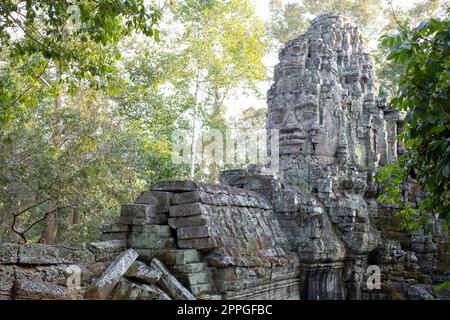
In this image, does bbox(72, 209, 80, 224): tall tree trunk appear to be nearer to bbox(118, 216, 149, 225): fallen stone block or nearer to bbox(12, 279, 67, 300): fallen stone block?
bbox(118, 216, 149, 225): fallen stone block

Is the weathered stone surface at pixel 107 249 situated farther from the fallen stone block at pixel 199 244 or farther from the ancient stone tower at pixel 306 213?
the fallen stone block at pixel 199 244

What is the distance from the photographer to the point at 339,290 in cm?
883

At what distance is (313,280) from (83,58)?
17.1ft

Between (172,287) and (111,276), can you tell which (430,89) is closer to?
(172,287)

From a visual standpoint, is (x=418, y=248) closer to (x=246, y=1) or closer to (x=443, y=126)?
(x=443, y=126)

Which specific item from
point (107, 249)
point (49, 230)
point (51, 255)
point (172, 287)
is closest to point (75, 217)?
point (49, 230)

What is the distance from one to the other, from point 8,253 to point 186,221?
202cm

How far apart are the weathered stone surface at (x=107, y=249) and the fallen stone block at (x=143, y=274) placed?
380 mm

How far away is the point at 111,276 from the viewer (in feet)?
15.0

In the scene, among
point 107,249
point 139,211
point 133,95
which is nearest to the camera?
point 107,249

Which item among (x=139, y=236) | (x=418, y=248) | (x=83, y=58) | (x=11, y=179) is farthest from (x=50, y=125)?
(x=418, y=248)

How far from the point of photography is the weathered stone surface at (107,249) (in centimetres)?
→ 503

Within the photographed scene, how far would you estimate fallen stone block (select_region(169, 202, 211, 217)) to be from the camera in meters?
5.54

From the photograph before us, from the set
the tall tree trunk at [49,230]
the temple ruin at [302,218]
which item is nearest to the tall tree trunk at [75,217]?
the tall tree trunk at [49,230]
